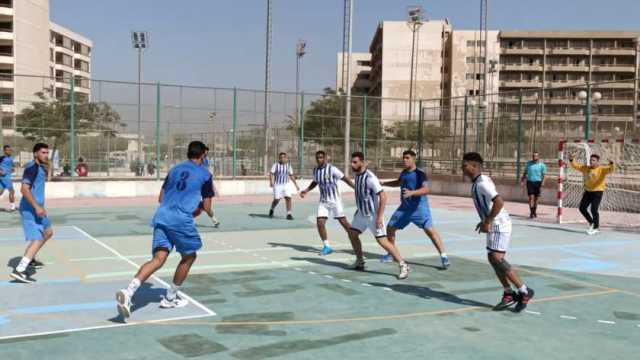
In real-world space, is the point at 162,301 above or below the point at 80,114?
below

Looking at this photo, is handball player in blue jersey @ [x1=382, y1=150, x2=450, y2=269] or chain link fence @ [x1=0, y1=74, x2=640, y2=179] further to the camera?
chain link fence @ [x1=0, y1=74, x2=640, y2=179]


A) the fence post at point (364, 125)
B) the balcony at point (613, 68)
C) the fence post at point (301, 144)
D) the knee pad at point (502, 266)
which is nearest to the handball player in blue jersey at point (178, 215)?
the knee pad at point (502, 266)

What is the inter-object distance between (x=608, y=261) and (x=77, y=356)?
915 cm

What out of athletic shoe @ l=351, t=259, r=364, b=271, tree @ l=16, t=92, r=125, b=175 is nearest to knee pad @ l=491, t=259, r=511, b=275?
athletic shoe @ l=351, t=259, r=364, b=271

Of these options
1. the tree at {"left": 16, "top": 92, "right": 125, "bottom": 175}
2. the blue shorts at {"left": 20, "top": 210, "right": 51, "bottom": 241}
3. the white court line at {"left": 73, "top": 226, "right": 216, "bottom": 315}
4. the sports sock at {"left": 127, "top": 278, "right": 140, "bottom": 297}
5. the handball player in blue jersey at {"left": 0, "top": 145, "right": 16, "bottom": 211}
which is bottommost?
the white court line at {"left": 73, "top": 226, "right": 216, "bottom": 315}

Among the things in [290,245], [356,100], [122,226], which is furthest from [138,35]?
[290,245]

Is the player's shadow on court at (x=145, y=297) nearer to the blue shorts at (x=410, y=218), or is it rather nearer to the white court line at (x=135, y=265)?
the white court line at (x=135, y=265)

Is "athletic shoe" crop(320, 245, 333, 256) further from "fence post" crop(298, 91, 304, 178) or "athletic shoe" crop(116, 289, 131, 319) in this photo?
"fence post" crop(298, 91, 304, 178)

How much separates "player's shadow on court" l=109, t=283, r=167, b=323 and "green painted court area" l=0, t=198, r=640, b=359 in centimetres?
3

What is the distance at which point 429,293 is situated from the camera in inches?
316

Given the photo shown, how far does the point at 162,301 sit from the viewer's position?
6992 millimetres

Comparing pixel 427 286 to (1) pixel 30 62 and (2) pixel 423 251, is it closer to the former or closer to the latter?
(2) pixel 423 251

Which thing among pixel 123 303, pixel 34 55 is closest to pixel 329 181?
pixel 123 303

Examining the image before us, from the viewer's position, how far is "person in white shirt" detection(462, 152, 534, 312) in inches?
273
